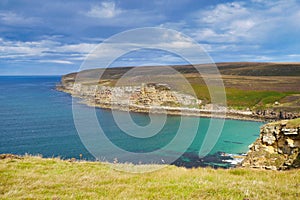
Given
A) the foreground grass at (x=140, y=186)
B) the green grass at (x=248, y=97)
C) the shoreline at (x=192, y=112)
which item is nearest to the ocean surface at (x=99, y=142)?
the shoreline at (x=192, y=112)

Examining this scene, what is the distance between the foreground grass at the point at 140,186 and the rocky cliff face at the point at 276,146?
89.5 ft

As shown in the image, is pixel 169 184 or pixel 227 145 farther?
pixel 227 145

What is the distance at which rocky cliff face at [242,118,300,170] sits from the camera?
36281mm

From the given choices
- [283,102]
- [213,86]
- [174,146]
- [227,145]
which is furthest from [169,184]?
[213,86]

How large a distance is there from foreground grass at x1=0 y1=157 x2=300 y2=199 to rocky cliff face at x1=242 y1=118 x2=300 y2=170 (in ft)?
89.5

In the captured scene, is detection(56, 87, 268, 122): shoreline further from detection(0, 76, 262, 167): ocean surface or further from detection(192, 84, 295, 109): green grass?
detection(192, 84, 295, 109): green grass

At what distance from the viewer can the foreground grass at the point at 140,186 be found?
8469 millimetres

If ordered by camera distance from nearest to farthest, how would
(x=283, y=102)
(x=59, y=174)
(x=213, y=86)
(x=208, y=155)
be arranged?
(x=59, y=174), (x=208, y=155), (x=283, y=102), (x=213, y=86)

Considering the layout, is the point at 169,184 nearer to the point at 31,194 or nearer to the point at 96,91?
the point at 31,194

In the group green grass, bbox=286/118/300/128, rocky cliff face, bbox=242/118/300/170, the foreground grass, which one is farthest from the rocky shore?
the foreground grass

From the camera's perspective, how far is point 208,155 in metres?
68.8

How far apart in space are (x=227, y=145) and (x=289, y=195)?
75.1 metres

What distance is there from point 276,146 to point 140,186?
36.6 metres

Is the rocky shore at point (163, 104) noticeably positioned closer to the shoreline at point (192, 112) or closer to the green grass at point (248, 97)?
the shoreline at point (192, 112)
